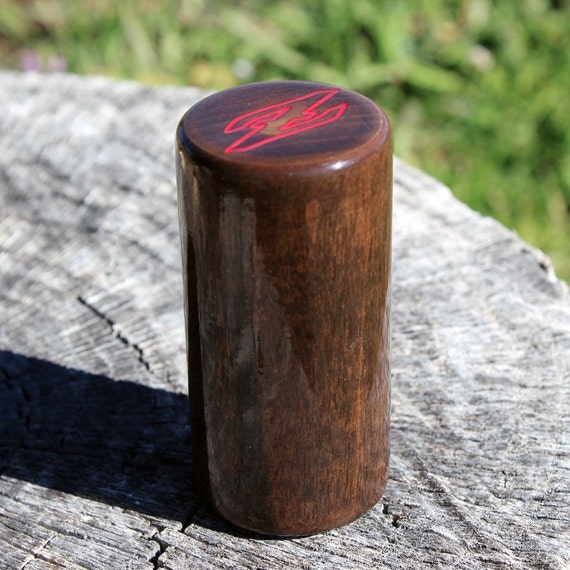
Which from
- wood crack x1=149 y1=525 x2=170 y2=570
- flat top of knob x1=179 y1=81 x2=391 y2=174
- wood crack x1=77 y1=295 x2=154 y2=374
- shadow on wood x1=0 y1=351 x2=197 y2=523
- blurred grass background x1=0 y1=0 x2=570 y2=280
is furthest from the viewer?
blurred grass background x1=0 y1=0 x2=570 y2=280

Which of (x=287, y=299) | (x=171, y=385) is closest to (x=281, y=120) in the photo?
(x=287, y=299)

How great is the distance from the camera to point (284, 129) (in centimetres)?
113

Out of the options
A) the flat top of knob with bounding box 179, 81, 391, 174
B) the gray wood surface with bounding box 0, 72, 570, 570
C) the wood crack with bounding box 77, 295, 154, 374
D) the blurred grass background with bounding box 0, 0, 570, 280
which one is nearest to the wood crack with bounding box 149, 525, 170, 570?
the gray wood surface with bounding box 0, 72, 570, 570

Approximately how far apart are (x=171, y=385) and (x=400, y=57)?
73.9 inches

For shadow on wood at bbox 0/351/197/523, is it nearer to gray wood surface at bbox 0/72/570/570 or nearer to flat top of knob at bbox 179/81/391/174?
gray wood surface at bbox 0/72/570/570

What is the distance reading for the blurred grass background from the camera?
2.95 m

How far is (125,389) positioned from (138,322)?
155 mm

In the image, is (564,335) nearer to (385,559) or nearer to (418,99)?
(385,559)

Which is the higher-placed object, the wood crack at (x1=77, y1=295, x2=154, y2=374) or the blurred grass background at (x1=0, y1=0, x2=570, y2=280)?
the wood crack at (x1=77, y1=295, x2=154, y2=374)

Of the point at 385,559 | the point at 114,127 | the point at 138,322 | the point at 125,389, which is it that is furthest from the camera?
the point at 114,127

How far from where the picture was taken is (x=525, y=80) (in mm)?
3078

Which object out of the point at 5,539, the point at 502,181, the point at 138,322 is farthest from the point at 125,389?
the point at 502,181

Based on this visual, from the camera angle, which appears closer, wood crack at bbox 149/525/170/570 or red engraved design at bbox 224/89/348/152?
red engraved design at bbox 224/89/348/152

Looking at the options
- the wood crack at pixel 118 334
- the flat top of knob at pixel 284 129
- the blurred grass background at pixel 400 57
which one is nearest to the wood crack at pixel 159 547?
the wood crack at pixel 118 334
